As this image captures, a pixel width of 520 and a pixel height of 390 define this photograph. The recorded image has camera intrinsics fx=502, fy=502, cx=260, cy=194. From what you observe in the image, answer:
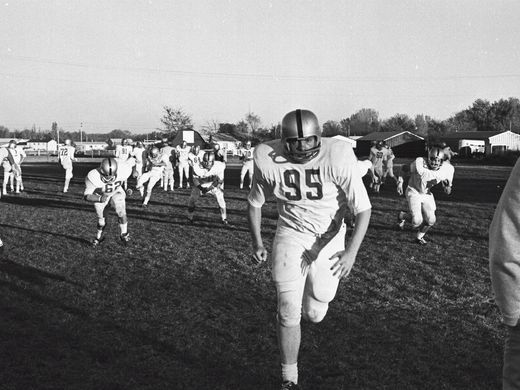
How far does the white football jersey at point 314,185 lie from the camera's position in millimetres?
4129

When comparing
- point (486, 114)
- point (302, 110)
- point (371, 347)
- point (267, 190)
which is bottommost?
point (371, 347)

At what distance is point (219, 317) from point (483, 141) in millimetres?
71563

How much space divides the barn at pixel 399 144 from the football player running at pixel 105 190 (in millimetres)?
57709

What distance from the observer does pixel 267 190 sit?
174 inches

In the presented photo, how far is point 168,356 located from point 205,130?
8605cm

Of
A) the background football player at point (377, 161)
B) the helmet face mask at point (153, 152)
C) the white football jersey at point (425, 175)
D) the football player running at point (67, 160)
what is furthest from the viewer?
the football player running at point (67, 160)

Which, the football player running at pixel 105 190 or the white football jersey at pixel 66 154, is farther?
the white football jersey at pixel 66 154

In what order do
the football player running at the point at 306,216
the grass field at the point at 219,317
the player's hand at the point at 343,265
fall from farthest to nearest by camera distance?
the grass field at the point at 219,317 → the football player running at the point at 306,216 → the player's hand at the point at 343,265

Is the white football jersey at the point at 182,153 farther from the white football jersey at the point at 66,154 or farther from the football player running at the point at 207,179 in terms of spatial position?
the football player running at the point at 207,179

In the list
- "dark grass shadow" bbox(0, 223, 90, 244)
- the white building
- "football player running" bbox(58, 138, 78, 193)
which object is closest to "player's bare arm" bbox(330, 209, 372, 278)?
"dark grass shadow" bbox(0, 223, 90, 244)

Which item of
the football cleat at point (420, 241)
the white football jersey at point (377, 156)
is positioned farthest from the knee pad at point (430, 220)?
the white football jersey at point (377, 156)

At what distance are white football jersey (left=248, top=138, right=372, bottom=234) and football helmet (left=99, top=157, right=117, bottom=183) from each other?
604 centimetres

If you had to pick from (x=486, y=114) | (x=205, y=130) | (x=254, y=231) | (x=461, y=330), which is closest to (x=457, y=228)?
(x=461, y=330)

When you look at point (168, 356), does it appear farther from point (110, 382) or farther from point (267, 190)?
point (267, 190)
